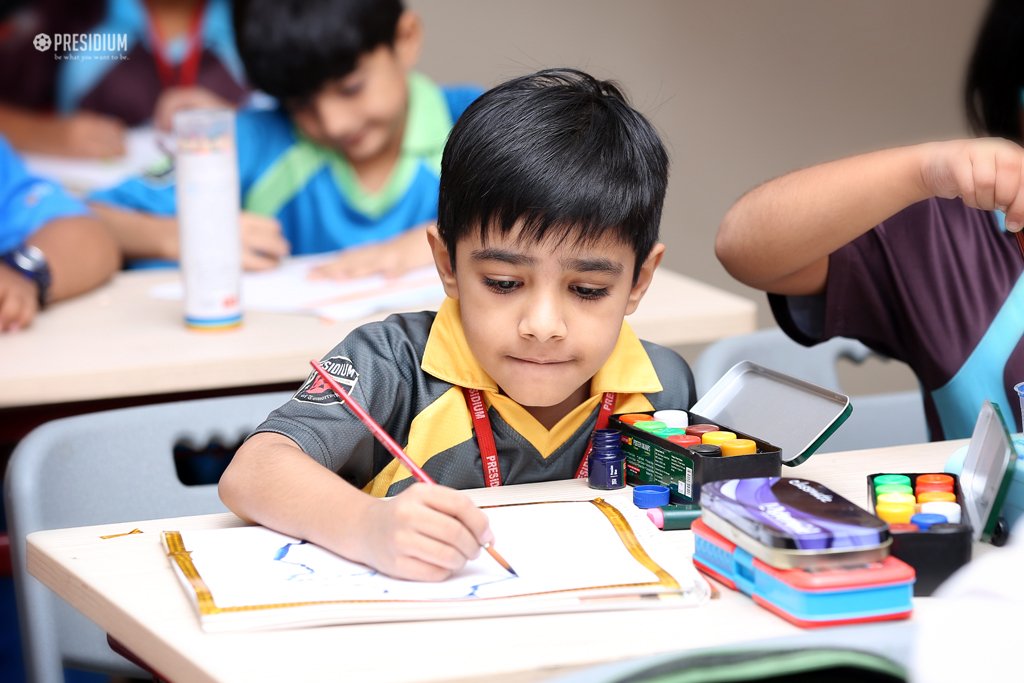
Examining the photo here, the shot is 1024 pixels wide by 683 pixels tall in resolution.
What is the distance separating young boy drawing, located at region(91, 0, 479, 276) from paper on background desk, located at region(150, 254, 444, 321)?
381 mm

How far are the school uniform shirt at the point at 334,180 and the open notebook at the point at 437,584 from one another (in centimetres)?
167

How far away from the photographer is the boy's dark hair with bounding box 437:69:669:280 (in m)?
1.13

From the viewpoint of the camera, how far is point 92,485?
4.31 feet

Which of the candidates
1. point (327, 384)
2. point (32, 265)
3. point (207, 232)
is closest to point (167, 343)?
point (207, 232)

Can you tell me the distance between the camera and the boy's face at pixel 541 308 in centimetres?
111

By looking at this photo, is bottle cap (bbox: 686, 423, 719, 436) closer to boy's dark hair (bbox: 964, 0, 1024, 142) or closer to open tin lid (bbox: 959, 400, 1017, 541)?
open tin lid (bbox: 959, 400, 1017, 541)

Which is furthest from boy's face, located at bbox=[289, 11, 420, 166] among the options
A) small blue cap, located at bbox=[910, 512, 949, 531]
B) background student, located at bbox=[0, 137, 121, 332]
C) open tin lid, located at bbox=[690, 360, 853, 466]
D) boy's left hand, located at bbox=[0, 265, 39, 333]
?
small blue cap, located at bbox=[910, 512, 949, 531]

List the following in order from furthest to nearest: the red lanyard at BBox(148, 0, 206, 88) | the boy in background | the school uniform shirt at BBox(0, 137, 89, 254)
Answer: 1. the red lanyard at BBox(148, 0, 206, 88)
2. the school uniform shirt at BBox(0, 137, 89, 254)
3. the boy in background

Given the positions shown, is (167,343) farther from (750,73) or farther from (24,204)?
(750,73)

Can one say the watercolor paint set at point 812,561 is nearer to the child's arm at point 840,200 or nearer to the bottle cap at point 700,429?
the bottle cap at point 700,429

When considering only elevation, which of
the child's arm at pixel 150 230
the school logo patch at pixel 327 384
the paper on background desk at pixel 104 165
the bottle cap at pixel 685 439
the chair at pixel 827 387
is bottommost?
the chair at pixel 827 387

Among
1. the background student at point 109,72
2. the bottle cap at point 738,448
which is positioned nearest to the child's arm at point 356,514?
the bottle cap at point 738,448

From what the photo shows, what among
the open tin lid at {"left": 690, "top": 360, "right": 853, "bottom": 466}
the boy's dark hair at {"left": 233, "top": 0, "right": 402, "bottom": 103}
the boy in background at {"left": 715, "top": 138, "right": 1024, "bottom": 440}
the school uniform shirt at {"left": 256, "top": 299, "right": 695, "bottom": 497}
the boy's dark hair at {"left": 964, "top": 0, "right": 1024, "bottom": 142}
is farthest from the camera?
the boy's dark hair at {"left": 233, "top": 0, "right": 402, "bottom": 103}

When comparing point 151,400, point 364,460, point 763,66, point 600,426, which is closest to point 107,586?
point 364,460
